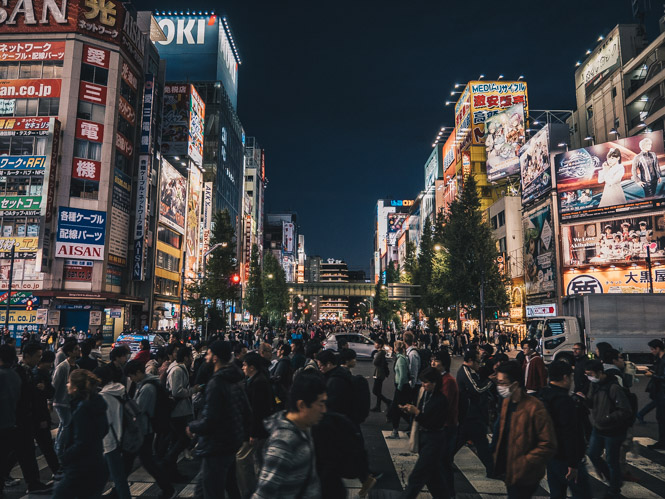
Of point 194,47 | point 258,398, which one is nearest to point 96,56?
point 194,47

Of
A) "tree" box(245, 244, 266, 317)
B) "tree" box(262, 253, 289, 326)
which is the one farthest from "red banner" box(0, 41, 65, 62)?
"tree" box(262, 253, 289, 326)

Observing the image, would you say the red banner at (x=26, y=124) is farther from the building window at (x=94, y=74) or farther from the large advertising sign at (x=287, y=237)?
the large advertising sign at (x=287, y=237)

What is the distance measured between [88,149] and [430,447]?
4333 centimetres

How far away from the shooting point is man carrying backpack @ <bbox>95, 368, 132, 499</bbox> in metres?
5.22

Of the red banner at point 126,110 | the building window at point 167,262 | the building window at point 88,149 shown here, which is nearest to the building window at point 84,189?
the building window at point 88,149

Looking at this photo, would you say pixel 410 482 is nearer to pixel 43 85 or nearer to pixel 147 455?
pixel 147 455

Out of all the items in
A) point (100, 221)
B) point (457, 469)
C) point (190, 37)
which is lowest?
point (457, 469)

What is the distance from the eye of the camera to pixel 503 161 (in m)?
54.7

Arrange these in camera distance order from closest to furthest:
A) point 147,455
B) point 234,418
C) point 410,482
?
point 234,418 → point 410,482 → point 147,455

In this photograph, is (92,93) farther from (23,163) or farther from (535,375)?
(535,375)

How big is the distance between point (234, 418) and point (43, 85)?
45.4 metres

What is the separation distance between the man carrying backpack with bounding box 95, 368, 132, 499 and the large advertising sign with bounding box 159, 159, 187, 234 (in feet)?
157

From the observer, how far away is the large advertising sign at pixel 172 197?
168ft

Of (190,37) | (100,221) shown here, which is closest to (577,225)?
(100,221)
